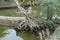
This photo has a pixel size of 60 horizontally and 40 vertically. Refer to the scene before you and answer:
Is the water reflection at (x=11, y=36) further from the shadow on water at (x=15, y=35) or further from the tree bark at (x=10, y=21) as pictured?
A: the tree bark at (x=10, y=21)

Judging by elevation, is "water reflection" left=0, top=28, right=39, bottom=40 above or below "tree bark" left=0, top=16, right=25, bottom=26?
below

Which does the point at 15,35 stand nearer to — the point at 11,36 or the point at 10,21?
the point at 11,36

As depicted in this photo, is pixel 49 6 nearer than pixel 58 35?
No

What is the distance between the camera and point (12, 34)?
6.00m

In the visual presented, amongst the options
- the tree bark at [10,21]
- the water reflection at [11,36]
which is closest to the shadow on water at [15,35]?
the water reflection at [11,36]

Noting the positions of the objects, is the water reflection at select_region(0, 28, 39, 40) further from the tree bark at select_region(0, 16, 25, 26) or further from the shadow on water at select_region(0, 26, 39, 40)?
the tree bark at select_region(0, 16, 25, 26)

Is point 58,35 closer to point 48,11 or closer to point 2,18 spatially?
point 48,11

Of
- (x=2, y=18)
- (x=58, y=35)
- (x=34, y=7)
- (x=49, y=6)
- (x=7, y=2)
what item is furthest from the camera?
(x=7, y=2)

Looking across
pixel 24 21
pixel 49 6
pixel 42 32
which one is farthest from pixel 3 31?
pixel 49 6

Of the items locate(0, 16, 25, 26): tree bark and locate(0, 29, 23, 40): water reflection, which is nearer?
locate(0, 29, 23, 40): water reflection

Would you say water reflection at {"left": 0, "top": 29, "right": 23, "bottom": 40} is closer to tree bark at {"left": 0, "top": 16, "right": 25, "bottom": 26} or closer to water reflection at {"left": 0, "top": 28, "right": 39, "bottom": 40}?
water reflection at {"left": 0, "top": 28, "right": 39, "bottom": 40}

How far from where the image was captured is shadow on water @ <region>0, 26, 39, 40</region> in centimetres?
568

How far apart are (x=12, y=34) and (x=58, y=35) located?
5.68ft

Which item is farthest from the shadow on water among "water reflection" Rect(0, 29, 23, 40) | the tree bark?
the tree bark
